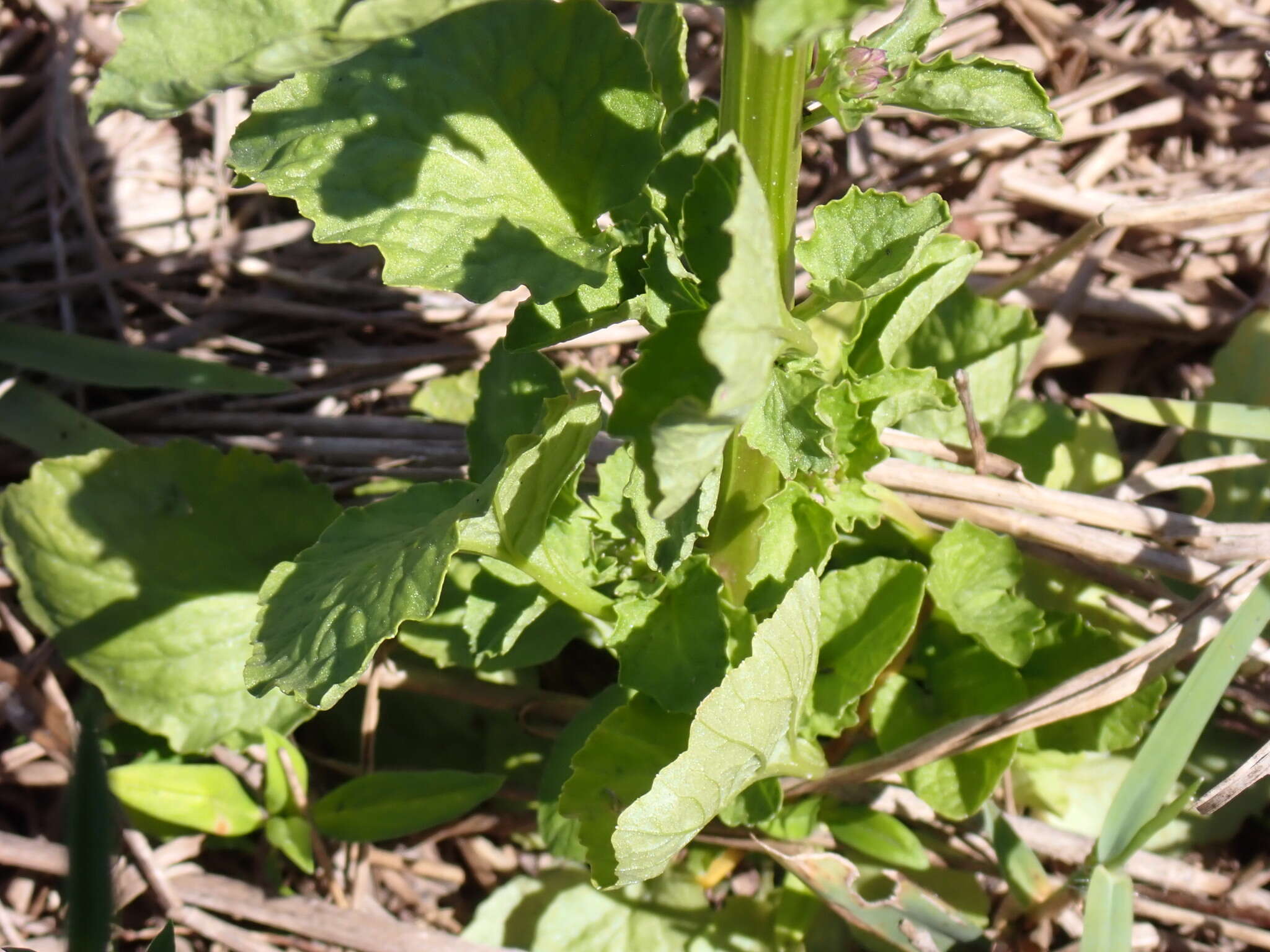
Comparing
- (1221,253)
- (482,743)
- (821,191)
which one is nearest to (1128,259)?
(1221,253)

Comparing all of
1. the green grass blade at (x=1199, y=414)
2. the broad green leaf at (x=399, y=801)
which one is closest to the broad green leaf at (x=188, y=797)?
the broad green leaf at (x=399, y=801)

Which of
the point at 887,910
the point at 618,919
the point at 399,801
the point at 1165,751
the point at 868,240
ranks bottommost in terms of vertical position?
the point at 618,919

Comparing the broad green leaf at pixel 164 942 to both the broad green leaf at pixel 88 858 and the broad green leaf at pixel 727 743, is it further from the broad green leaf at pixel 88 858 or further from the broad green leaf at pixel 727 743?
the broad green leaf at pixel 727 743

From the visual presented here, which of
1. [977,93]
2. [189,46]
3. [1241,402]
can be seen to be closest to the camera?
[189,46]

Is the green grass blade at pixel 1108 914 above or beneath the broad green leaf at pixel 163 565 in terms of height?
beneath

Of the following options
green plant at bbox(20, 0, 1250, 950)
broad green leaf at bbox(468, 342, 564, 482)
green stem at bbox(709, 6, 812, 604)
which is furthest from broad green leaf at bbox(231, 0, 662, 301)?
broad green leaf at bbox(468, 342, 564, 482)

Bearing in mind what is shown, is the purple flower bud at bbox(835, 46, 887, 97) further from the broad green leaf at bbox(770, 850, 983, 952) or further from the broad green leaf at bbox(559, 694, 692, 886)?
the broad green leaf at bbox(770, 850, 983, 952)

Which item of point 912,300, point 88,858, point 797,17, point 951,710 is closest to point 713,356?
point 797,17

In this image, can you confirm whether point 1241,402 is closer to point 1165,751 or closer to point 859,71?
point 1165,751

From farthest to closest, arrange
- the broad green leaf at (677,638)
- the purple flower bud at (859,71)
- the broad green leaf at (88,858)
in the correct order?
the broad green leaf at (677,638) < the purple flower bud at (859,71) < the broad green leaf at (88,858)
